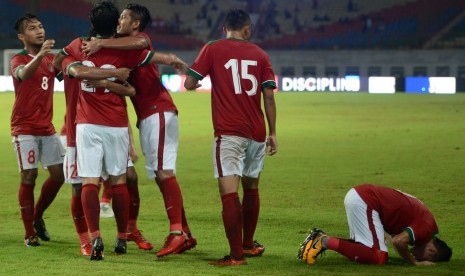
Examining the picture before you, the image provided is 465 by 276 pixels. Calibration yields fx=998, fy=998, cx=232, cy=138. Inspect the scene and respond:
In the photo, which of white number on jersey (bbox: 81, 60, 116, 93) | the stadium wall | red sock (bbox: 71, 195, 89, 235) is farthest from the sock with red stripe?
the stadium wall

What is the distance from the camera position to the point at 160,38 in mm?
63125

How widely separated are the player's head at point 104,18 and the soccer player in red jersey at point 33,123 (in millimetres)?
1292

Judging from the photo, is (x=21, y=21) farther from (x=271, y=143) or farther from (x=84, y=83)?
(x=271, y=143)

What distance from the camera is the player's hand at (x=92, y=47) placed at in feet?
26.8

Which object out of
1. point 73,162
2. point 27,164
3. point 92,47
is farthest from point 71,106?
point 27,164

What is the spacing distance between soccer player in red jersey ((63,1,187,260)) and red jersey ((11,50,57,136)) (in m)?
1.20

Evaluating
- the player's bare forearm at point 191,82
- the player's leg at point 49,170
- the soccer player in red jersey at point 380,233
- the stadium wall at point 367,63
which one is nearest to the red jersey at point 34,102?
the player's leg at point 49,170

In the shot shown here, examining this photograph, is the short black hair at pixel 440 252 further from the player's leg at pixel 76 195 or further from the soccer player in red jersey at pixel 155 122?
the player's leg at pixel 76 195

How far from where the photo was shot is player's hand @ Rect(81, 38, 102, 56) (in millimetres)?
8164

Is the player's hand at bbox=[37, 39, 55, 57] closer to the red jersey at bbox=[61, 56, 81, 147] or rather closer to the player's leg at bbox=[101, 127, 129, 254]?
the red jersey at bbox=[61, 56, 81, 147]

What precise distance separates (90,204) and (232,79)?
5.12 feet

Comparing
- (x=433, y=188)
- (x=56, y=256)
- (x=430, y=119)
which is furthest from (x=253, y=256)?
(x=430, y=119)

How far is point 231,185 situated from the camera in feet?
26.6

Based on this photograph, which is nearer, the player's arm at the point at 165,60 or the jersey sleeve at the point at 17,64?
the player's arm at the point at 165,60
